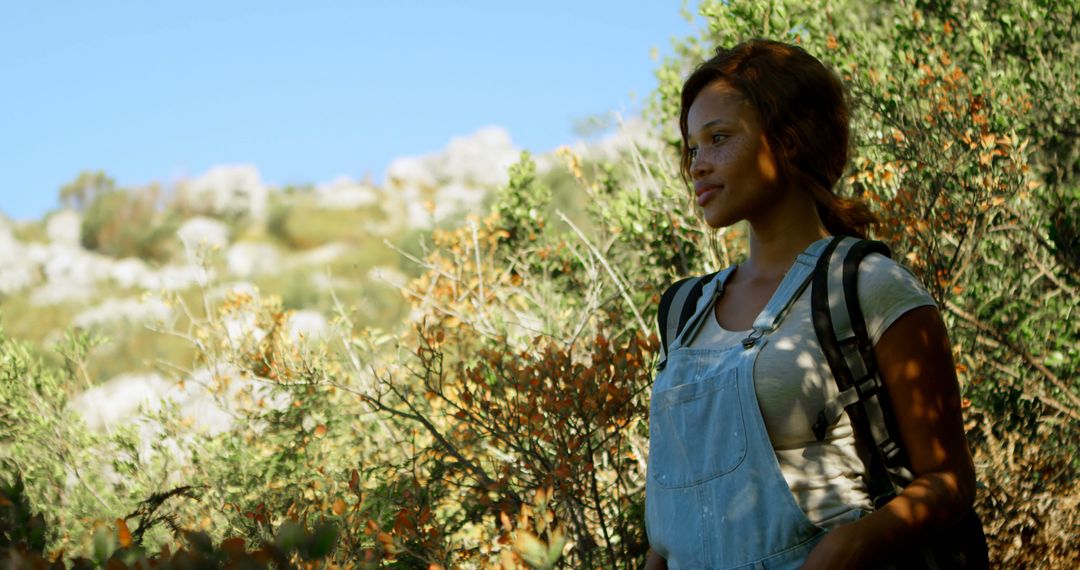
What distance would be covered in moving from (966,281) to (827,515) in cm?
313

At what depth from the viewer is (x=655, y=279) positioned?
5.25 meters

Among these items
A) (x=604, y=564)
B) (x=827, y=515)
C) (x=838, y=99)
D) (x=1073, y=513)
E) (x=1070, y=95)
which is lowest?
(x=1073, y=513)

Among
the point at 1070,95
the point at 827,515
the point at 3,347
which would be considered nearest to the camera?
the point at 827,515

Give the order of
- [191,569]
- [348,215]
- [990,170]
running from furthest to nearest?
[348,215], [990,170], [191,569]

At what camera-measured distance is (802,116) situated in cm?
205

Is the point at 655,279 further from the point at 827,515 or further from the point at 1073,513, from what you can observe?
the point at 827,515

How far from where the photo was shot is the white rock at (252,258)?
3164cm

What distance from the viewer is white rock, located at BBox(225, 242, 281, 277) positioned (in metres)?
31.6

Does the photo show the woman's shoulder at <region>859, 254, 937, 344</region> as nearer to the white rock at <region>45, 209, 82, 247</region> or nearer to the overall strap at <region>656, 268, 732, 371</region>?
the overall strap at <region>656, 268, 732, 371</region>

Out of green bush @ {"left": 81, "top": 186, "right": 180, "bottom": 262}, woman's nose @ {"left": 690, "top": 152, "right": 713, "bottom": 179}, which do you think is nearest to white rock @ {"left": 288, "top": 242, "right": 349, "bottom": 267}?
green bush @ {"left": 81, "top": 186, "right": 180, "bottom": 262}

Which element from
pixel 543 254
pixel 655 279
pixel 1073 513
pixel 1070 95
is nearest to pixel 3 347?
pixel 543 254

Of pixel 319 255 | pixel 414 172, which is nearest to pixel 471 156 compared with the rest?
pixel 414 172

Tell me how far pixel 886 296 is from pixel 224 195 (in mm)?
38942

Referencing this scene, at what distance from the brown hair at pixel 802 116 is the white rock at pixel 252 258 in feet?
97.1
